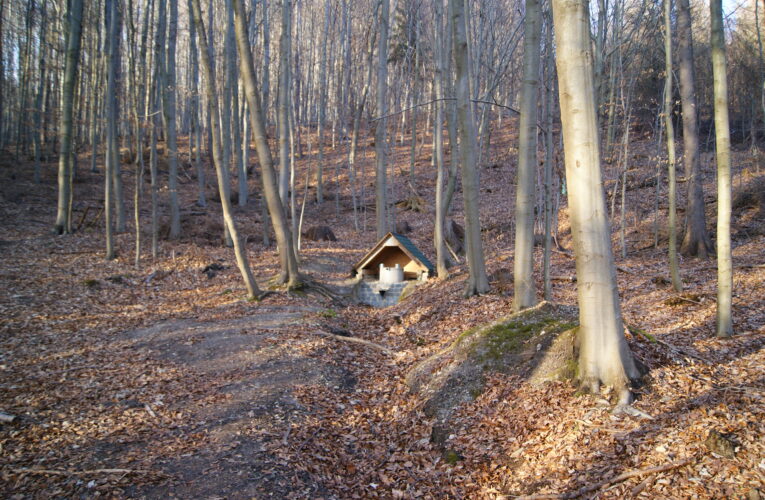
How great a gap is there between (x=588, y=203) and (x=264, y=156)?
8.77m

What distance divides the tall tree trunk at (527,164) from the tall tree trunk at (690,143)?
241 inches

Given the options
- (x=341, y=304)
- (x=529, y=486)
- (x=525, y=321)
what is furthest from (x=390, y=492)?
(x=341, y=304)

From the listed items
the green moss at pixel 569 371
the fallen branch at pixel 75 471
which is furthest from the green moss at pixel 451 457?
the fallen branch at pixel 75 471

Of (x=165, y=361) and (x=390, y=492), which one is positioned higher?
(x=165, y=361)

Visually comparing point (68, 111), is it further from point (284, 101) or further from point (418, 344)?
point (418, 344)

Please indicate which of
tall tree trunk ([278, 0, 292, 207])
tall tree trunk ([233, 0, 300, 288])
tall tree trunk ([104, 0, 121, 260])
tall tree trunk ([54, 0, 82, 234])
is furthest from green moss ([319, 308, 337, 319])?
A: tall tree trunk ([54, 0, 82, 234])

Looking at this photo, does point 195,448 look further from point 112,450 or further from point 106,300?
point 106,300

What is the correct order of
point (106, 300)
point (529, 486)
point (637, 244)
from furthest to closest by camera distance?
1. point (637, 244)
2. point (106, 300)
3. point (529, 486)

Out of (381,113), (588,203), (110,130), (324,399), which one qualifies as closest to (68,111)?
(110,130)

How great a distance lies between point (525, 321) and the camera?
6391 mm

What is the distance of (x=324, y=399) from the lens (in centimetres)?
608

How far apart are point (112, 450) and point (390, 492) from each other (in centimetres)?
267

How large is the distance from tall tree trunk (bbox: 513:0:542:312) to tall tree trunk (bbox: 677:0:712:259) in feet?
20.1

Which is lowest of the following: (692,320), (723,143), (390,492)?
(390,492)
